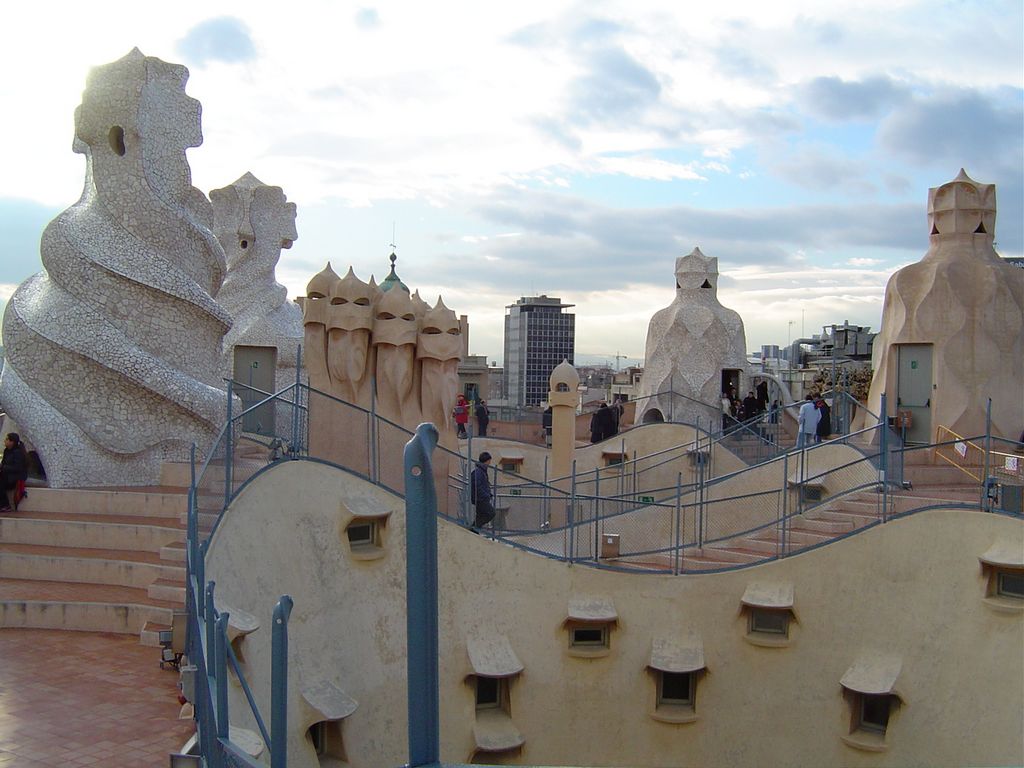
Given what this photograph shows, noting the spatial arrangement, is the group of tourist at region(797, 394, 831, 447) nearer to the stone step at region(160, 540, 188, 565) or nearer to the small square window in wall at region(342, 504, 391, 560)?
the small square window in wall at region(342, 504, 391, 560)

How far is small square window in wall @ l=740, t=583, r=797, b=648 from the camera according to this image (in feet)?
34.3

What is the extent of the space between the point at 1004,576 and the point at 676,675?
3643 millimetres

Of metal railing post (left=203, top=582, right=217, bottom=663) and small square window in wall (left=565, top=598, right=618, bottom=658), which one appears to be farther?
small square window in wall (left=565, top=598, right=618, bottom=658)

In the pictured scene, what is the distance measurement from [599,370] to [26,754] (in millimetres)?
55287

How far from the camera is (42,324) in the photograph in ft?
39.5

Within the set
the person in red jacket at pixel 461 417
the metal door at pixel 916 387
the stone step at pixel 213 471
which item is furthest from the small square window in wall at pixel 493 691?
the metal door at pixel 916 387

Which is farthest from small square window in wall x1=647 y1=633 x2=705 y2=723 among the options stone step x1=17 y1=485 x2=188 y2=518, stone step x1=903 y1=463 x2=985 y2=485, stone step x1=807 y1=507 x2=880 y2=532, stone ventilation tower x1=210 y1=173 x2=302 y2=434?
stone ventilation tower x1=210 y1=173 x2=302 y2=434

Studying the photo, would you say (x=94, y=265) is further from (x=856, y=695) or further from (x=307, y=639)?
(x=856, y=695)

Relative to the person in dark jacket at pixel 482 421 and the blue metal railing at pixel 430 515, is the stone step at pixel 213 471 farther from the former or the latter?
the person in dark jacket at pixel 482 421

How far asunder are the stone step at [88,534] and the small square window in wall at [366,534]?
1.87m

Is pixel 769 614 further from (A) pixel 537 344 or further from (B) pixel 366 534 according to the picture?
(A) pixel 537 344

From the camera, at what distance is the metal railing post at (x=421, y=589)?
8.07ft

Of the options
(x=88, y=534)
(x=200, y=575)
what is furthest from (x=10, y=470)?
(x=200, y=575)

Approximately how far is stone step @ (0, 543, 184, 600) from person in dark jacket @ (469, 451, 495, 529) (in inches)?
129
